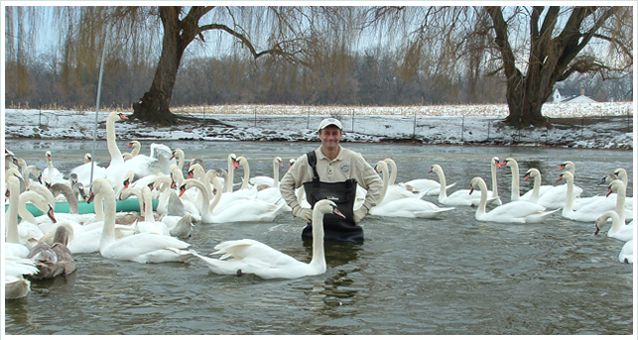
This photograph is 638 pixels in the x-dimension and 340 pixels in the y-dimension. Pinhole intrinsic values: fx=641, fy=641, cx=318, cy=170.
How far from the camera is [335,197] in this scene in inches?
273

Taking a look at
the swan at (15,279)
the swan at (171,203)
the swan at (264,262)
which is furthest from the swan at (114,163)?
the swan at (15,279)

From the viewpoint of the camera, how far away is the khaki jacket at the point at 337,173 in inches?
274

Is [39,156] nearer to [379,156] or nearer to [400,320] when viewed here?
[379,156]

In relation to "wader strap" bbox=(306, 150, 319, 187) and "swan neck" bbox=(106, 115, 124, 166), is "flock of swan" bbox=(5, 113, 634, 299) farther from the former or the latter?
"wader strap" bbox=(306, 150, 319, 187)

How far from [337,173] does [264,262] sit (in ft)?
5.18

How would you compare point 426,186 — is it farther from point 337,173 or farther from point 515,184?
point 337,173

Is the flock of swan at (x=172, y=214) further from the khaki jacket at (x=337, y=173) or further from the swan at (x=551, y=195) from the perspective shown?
the khaki jacket at (x=337, y=173)

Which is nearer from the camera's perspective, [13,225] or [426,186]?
[13,225]

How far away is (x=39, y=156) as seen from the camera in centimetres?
1770

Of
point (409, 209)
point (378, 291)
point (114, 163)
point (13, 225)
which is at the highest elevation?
point (114, 163)

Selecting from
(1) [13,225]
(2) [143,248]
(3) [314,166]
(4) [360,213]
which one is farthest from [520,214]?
(1) [13,225]

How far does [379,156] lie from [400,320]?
15537mm

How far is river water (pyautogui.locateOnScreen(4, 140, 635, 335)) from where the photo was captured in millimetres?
4645
